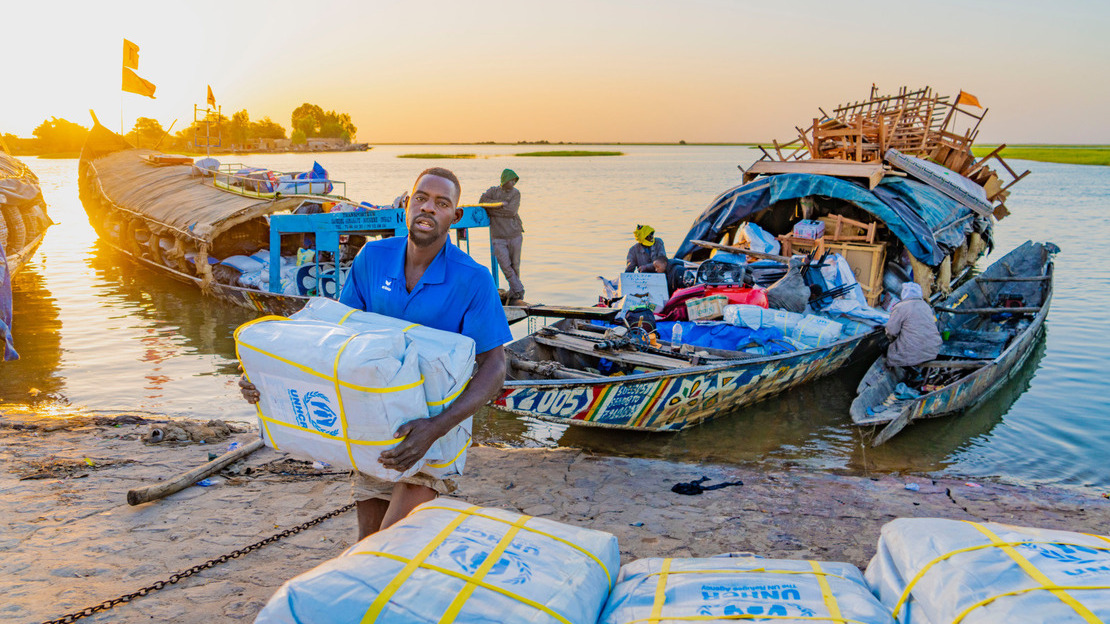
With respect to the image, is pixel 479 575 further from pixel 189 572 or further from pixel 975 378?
pixel 975 378

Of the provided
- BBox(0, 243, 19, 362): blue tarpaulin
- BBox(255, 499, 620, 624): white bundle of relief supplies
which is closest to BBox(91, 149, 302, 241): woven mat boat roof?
BBox(0, 243, 19, 362): blue tarpaulin

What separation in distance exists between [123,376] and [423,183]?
8826 mm

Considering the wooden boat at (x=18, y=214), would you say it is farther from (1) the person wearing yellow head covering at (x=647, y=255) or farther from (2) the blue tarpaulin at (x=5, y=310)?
(1) the person wearing yellow head covering at (x=647, y=255)

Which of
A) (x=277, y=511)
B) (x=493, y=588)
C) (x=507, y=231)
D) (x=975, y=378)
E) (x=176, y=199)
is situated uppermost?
(x=176, y=199)

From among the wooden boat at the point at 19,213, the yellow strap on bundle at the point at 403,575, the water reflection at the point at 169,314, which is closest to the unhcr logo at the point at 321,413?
the yellow strap on bundle at the point at 403,575

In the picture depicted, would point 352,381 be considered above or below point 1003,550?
above

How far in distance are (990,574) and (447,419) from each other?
1818 mm

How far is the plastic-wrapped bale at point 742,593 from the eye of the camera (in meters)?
2.21

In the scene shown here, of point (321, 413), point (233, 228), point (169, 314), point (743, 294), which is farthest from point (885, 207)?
point (169, 314)

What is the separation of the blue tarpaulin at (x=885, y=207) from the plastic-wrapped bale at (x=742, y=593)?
984 centimetres

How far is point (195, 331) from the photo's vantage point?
494 inches

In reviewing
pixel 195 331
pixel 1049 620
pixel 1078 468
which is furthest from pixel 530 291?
pixel 1049 620

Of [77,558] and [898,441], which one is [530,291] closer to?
[898,441]

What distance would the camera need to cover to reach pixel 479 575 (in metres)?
2.22
